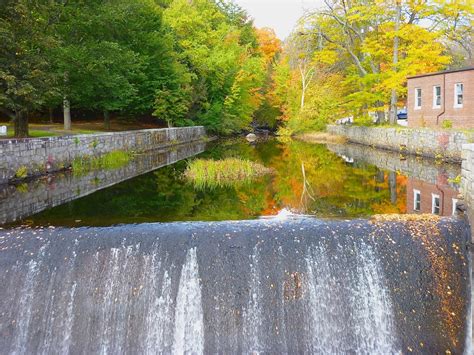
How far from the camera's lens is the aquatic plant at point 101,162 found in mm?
17641

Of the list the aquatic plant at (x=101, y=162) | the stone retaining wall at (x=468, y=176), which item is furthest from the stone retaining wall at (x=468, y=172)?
the aquatic plant at (x=101, y=162)

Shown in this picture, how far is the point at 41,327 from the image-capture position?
271 inches

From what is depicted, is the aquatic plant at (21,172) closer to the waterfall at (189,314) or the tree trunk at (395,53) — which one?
the waterfall at (189,314)

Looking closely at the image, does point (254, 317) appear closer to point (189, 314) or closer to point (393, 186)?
point (189, 314)

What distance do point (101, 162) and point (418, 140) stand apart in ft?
46.9

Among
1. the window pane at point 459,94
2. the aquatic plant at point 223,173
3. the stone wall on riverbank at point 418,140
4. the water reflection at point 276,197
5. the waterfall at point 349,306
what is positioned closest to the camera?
the waterfall at point 349,306

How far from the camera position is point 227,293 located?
713 centimetres

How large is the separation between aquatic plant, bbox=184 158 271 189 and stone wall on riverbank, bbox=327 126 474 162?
268 inches

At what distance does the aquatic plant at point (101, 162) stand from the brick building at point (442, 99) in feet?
49.8

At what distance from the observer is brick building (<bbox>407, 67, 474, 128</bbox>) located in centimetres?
2280

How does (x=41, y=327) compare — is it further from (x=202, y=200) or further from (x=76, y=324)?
(x=202, y=200)

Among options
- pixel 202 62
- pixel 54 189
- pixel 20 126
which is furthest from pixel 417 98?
pixel 54 189

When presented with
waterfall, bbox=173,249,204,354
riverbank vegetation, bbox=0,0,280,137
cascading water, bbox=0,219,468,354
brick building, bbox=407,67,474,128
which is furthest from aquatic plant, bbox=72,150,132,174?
brick building, bbox=407,67,474,128

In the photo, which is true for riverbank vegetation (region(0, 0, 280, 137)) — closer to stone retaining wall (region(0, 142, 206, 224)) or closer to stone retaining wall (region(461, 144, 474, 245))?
stone retaining wall (region(0, 142, 206, 224))
